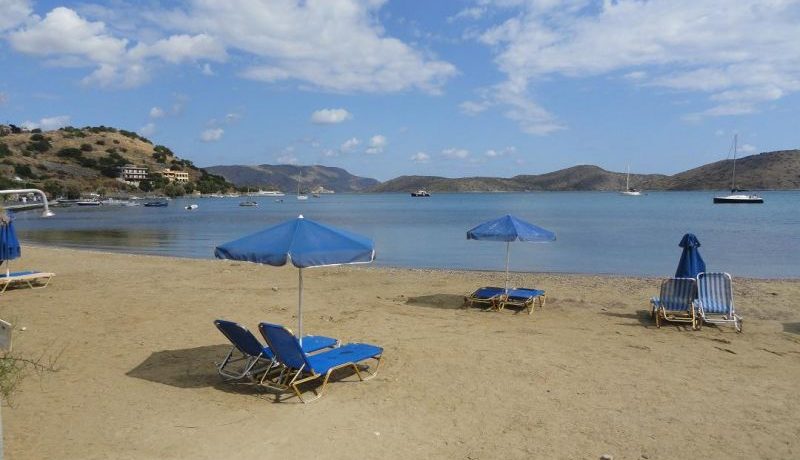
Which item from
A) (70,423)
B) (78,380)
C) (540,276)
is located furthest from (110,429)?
(540,276)

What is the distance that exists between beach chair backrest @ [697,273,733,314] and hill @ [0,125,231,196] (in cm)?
11012

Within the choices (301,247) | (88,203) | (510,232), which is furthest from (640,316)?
(88,203)

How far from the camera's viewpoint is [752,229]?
42.9 m

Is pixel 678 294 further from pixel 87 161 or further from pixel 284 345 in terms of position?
pixel 87 161

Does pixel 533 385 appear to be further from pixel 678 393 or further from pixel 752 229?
pixel 752 229

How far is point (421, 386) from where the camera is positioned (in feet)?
21.1

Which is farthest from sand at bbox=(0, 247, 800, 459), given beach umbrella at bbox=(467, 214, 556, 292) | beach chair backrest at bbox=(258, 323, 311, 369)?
beach umbrella at bbox=(467, 214, 556, 292)

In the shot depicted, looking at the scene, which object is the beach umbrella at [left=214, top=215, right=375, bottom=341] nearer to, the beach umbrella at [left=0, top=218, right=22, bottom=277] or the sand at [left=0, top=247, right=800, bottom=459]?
the sand at [left=0, top=247, right=800, bottom=459]

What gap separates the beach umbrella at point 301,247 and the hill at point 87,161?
10916 centimetres

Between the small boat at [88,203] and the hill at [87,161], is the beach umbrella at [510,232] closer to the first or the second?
the small boat at [88,203]

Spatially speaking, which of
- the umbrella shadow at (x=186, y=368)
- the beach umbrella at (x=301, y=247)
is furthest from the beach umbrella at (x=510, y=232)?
the umbrella shadow at (x=186, y=368)

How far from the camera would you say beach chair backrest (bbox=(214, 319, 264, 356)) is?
6.27 metres

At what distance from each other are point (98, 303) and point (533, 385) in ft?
27.9

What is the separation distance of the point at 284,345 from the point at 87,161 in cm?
15942
